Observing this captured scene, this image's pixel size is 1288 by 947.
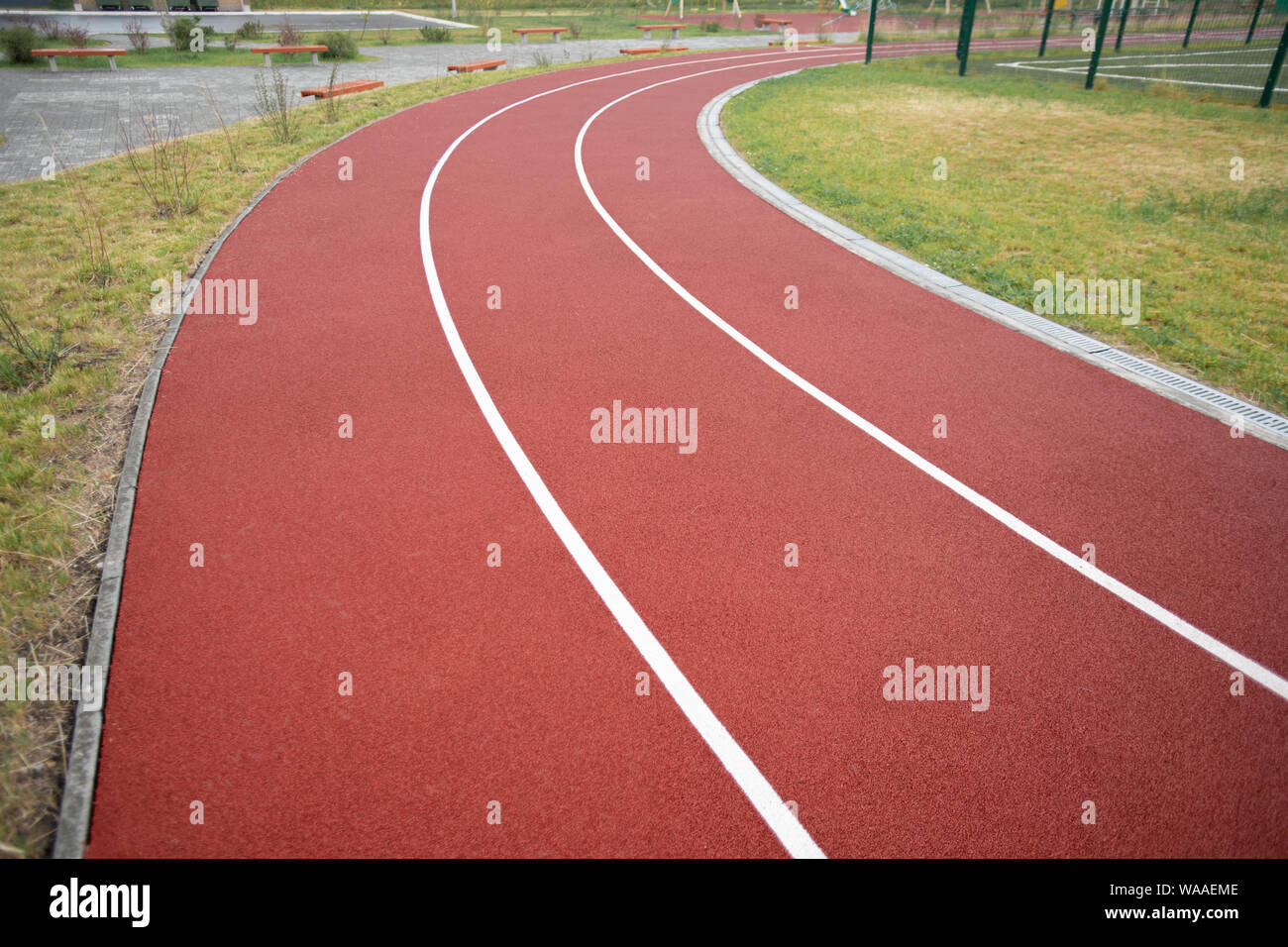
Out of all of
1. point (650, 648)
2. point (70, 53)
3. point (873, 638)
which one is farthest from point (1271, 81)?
point (70, 53)

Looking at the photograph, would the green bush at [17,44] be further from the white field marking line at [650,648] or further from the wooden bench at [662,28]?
the white field marking line at [650,648]

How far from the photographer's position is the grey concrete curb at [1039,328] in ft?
19.2

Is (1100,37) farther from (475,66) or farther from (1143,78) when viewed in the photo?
(475,66)

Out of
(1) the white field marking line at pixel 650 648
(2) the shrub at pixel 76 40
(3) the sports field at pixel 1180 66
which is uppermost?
(2) the shrub at pixel 76 40

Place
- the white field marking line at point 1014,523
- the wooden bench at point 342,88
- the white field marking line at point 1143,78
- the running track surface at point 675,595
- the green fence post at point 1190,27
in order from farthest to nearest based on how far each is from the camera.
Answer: the green fence post at point 1190,27 → the white field marking line at point 1143,78 → the wooden bench at point 342,88 → the white field marking line at point 1014,523 → the running track surface at point 675,595

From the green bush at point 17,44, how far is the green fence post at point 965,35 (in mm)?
26465

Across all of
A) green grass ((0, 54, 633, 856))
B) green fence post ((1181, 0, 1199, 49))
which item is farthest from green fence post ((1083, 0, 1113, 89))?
green grass ((0, 54, 633, 856))

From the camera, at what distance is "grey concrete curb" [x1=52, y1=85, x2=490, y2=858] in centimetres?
305

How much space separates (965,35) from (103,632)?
25334 millimetres

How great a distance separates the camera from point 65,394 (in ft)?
20.0

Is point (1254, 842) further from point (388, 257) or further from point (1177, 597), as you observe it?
point (388, 257)

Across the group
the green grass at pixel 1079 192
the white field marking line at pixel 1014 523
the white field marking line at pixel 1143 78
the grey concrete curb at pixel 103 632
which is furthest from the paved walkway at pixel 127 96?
the white field marking line at pixel 1143 78
